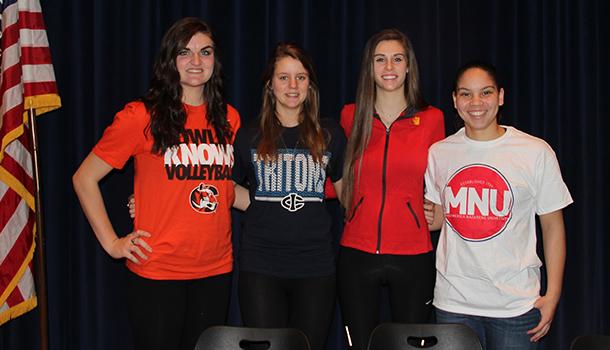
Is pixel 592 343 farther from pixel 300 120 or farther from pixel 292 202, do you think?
pixel 300 120

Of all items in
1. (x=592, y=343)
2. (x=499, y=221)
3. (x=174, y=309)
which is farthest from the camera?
(x=174, y=309)

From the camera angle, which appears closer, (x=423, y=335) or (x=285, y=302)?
(x=423, y=335)

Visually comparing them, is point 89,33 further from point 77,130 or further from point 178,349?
point 178,349

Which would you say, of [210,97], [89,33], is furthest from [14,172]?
[210,97]

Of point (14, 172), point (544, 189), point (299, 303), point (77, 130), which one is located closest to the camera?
point (544, 189)

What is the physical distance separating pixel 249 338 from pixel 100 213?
36.6 inches

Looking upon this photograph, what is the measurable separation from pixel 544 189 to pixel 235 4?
2038 mm

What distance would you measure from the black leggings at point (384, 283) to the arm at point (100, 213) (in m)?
0.90

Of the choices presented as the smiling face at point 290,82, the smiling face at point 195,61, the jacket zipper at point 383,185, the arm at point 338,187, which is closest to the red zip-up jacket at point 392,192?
the jacket zipper at point 383,185

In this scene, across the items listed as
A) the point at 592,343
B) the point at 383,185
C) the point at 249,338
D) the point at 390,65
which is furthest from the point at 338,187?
the point at 592,343

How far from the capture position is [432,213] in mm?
2812

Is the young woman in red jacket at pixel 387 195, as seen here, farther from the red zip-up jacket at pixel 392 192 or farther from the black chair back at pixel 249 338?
the black chair back at pixel 249 338

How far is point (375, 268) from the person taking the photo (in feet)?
8.89

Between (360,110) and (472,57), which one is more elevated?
(472,57)
